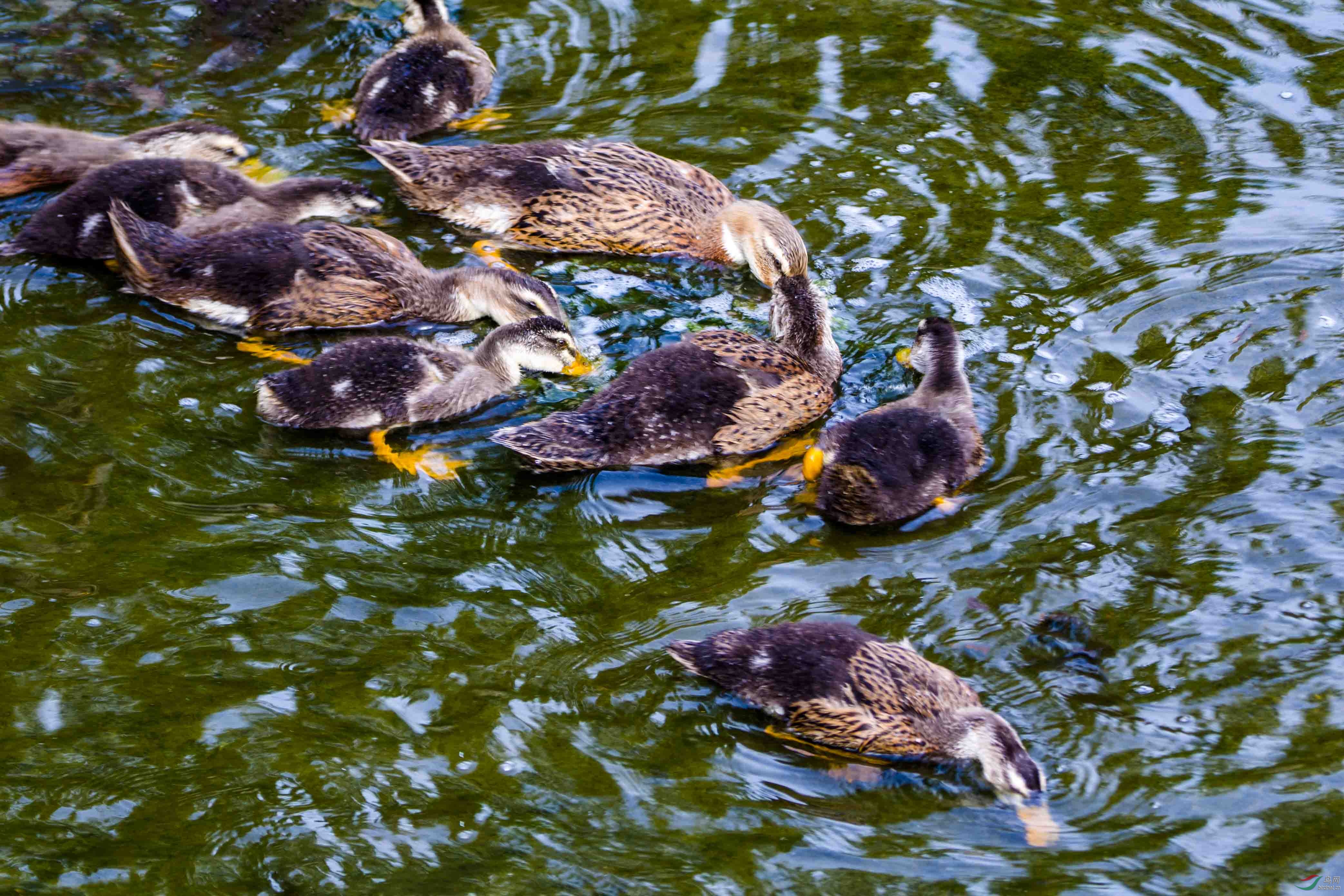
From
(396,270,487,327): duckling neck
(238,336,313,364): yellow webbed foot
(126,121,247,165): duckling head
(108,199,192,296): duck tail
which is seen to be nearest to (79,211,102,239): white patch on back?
(108,199,192,296): duck tail

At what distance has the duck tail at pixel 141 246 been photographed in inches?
209

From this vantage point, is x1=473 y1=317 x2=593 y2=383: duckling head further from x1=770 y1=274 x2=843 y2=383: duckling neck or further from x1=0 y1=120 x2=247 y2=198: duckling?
x1=0 y1=120 x2=247 y2=198: duckling

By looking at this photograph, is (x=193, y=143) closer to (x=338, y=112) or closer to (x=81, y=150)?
(x=81, y=150)

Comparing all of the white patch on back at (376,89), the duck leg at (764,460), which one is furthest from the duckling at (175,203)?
the duck leg at (764,460)

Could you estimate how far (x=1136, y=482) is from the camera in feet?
14.8

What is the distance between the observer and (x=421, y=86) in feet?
21.7

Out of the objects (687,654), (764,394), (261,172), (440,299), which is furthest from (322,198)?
(687,654)

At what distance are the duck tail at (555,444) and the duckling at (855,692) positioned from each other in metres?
1.02

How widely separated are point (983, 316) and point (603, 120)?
2.56 meters

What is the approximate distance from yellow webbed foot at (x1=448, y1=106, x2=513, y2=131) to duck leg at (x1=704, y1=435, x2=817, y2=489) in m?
2.83

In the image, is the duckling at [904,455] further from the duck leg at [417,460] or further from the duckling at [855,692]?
the duck leg at [417,460]

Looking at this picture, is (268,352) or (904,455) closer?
(904,455)

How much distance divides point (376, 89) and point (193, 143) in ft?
3.18

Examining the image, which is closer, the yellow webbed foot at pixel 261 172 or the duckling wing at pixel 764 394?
the duckling wing at pixel 764 394
